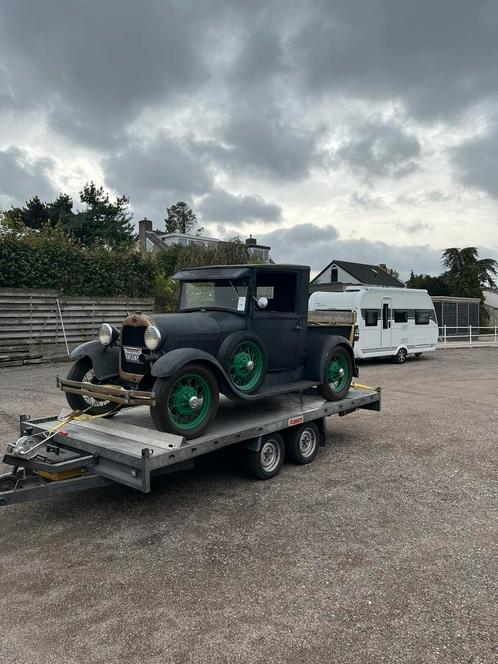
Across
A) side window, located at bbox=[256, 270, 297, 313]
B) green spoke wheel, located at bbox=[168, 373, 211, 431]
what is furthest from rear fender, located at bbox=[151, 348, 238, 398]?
side window, located at bbox=[256, 270, 297, 313]

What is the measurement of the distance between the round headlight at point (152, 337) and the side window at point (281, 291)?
60.2 inches

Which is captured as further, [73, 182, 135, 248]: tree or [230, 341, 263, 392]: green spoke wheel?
[73, 182, 135, 248]: tree

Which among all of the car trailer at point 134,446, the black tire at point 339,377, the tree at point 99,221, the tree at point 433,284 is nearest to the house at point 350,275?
the tree at point 433,284

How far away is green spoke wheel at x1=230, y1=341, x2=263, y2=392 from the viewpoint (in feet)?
18.3

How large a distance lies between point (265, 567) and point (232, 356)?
2302 mm

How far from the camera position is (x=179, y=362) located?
471 centimetres

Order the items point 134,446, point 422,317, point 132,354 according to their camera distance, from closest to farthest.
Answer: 1. point 134,446
2. point 132,354
3. point 422,317

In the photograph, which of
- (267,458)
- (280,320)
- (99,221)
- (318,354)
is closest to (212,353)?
(280,320)

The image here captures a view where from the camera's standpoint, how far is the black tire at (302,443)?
6055 mm

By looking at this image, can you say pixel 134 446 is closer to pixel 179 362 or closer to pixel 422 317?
pixel 179 362

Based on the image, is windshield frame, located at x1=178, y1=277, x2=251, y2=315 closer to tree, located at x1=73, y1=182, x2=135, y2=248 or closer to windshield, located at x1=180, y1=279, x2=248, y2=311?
windshield, located at x1=180, y1=279, x2=248, y2=311

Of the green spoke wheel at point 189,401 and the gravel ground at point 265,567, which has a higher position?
the green spoke wheel at point 189,401

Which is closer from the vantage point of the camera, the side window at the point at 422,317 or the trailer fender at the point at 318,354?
the trailer fender at the point at 318,354

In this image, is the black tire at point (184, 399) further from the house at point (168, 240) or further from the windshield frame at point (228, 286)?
the house at point (168, 240)
